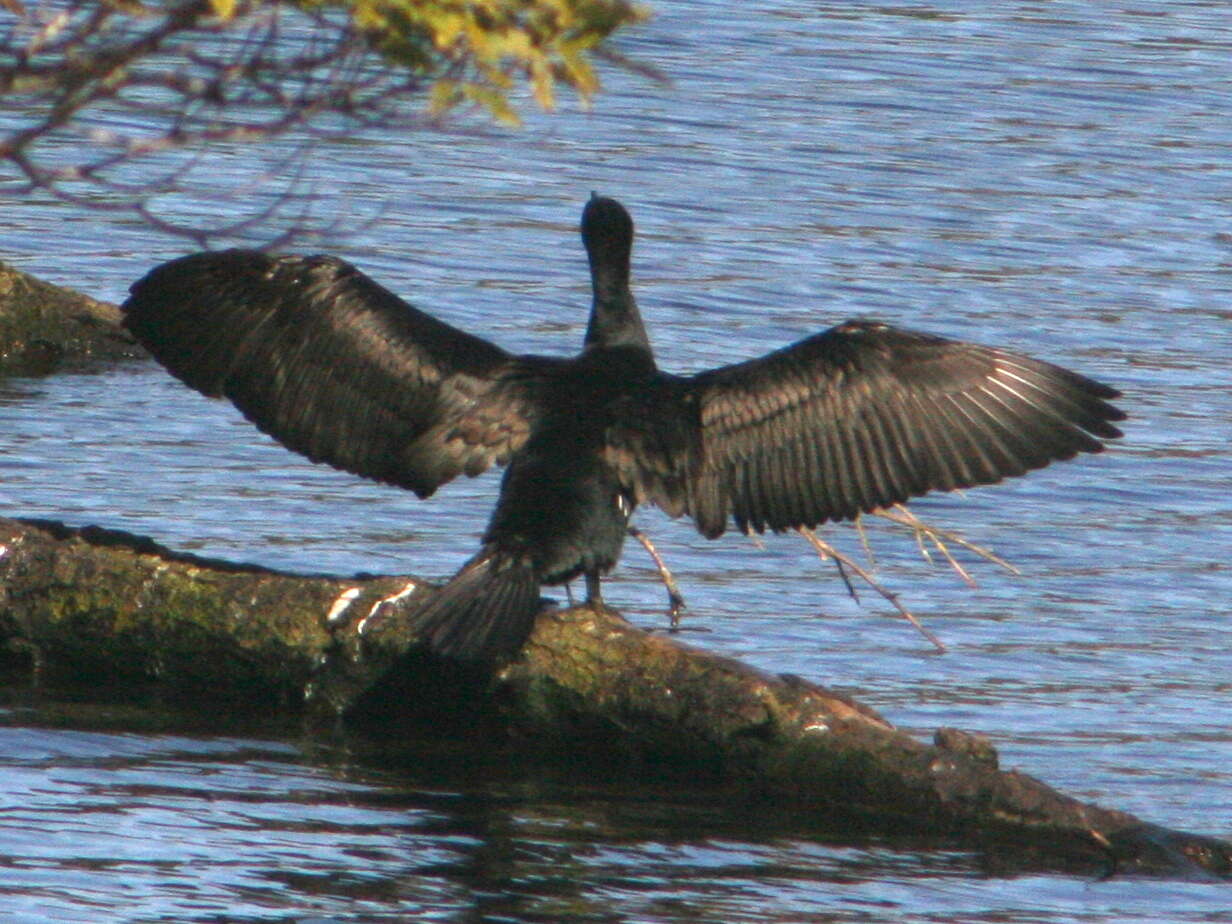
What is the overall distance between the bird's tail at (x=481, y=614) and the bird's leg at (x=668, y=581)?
570 millimetres

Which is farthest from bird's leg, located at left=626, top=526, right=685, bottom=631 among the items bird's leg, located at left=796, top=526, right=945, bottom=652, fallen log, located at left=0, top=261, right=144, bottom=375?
fallen log, located at left=0, top=261, right=144, bottom=375

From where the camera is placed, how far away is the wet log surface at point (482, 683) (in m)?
6.02

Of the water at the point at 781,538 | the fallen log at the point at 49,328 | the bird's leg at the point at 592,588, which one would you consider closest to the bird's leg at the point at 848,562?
the water at the point at 781,538

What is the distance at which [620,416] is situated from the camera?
22.6ft

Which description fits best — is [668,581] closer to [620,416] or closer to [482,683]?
[620,416]

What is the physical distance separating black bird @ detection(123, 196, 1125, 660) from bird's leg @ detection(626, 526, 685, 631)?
103mm

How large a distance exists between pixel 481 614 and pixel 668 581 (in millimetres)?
1082

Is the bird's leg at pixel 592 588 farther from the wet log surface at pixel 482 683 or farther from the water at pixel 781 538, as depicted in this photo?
the water at pixel 781 538

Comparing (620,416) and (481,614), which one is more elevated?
(620,416)

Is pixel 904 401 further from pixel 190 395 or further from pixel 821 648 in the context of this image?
pixel 190 395

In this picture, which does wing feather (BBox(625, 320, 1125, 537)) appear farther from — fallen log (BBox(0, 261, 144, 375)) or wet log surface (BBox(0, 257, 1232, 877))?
fallen log (BBox(0, 261, 144, 375))

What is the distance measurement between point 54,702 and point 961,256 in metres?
7.77

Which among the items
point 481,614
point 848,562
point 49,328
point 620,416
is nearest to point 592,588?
point 620,416

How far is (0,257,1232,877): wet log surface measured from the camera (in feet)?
19.7
